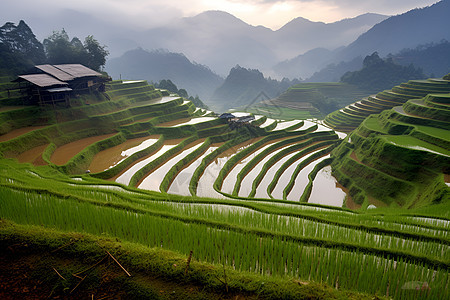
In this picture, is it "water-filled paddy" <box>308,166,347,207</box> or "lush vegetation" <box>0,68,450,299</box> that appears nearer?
"lush vegetation" <box>0,68,450,299</box>

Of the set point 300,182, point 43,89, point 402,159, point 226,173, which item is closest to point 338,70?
point 402,159

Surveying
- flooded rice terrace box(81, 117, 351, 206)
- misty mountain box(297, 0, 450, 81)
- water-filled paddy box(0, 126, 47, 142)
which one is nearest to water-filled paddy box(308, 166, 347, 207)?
flooded rice terrace box(81, 117, 351, 206)

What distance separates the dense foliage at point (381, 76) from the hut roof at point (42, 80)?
2754 inches

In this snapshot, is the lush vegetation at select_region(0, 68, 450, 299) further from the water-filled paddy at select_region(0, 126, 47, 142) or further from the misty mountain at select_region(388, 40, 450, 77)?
the misty mountain at select_region(388, 40, 450, 77)

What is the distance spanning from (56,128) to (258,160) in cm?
Result: 1458

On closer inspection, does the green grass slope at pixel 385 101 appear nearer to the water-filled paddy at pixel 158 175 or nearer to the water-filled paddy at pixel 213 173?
the water-filled paddy at pixel 213 173

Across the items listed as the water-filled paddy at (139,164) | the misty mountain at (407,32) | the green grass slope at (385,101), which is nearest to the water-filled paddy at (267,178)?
the water-filled paddy at (139,164)

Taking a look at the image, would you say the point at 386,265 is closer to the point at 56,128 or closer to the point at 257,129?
the point at 56,128

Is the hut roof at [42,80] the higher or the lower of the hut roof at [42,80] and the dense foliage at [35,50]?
the lower

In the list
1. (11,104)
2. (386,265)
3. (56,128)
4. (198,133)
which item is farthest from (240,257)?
(11,104)

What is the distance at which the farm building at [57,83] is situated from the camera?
17611 mm

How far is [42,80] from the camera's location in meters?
18.0

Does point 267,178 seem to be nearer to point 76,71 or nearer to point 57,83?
point 57,83

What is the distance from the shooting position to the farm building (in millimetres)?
17611
